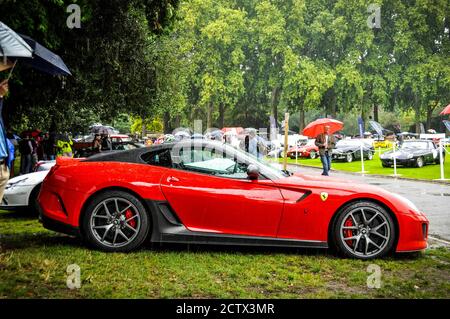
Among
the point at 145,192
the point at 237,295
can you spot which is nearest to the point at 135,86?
the point at 145,192

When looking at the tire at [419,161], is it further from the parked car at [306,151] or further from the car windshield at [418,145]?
the parked car at [306,151]

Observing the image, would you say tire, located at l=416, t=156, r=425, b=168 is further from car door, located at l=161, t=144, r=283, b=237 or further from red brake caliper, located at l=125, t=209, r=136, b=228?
red brake caliper, located at l=125, t=209, r=136, b=228

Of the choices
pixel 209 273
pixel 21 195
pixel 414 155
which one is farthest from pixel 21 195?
pixel 414 155

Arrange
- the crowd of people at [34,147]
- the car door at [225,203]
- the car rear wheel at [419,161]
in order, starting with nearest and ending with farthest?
the car door at [225,203]
the crowd of people at [34,147]
the car rear wheel at [419,161]

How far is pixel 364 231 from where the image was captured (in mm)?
5395

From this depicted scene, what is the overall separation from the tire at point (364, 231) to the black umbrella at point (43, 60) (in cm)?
416

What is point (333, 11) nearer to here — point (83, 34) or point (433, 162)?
point (433, 162)

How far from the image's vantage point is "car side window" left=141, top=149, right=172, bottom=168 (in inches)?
225

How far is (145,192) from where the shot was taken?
214 inches

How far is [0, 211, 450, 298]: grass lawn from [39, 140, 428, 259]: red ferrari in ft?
0.69

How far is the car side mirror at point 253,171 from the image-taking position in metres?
5.37

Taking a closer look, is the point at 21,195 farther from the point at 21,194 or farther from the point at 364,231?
the point at 364,231

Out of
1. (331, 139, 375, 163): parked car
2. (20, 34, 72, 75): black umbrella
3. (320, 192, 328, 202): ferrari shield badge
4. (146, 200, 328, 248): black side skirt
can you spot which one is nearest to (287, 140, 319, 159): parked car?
(331, 139, 375, 163): parked car

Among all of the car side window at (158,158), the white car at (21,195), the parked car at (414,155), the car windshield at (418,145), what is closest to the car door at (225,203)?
the car side window at (158,158)
